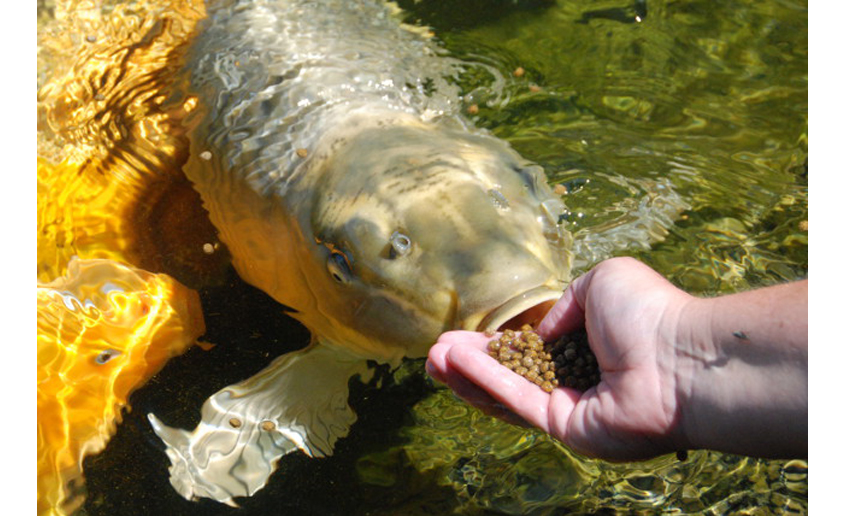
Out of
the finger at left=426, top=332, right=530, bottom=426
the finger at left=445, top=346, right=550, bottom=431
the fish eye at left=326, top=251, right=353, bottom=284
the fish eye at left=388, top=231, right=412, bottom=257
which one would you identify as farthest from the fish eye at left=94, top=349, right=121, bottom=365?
the finger at left=445, top=346, right=550, bottom=431

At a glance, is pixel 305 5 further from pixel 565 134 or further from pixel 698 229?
pixel 698 229

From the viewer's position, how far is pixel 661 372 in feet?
6.69

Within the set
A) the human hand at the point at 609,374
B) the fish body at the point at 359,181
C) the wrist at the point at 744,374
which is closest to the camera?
the wrist at the point at 744,374

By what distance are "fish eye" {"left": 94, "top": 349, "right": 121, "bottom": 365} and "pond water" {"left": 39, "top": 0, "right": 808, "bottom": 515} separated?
0.67 ft

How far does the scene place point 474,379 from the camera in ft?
7.27

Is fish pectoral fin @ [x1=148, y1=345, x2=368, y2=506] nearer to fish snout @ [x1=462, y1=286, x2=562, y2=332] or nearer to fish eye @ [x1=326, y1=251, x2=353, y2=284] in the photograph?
fish eye @ [x1=326, y1=251, x2=353, y2=284]

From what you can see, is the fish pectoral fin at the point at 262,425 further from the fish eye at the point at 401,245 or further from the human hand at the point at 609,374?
the human hand at the point at 609,374

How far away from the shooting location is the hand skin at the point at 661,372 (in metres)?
1.83

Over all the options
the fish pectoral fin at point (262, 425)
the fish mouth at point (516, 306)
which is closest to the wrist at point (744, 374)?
the fish mouth at point (516, 306)

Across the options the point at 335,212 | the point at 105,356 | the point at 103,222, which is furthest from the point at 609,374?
the point at 103,222

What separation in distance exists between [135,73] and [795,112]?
3345 millimetres

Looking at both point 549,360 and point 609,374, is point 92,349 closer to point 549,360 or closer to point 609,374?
point 549,360

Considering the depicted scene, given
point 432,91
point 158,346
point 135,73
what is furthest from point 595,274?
point 135,73

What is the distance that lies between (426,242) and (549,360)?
1.81ft
